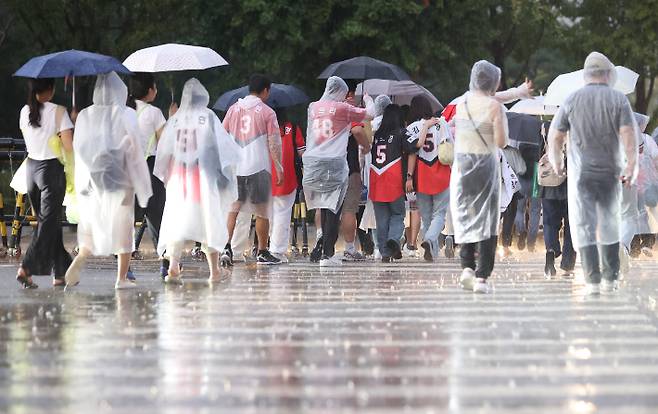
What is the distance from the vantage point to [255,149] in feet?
62.5

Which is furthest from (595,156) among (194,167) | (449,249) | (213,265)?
(449,249)

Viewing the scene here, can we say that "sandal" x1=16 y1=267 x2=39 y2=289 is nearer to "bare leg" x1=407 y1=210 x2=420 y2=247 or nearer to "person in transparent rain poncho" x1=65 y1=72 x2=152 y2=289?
"person in transparent rain poncho" x1=65 y1=72 x2=152 y2=289

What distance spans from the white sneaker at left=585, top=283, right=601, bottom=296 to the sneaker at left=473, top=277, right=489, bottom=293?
85 cm

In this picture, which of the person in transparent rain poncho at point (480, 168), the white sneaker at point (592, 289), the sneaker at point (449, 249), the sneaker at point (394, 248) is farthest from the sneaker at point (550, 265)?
the sneaker at point (449, 249)

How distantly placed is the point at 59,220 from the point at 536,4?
30058 millimetres

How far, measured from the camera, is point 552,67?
81750 millimetres

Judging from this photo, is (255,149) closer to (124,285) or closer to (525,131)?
(124,285)

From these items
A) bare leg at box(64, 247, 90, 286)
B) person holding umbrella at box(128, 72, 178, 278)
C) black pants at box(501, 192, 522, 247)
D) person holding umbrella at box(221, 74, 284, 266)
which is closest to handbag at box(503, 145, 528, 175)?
black pants at box(501, 192, 522, 247)

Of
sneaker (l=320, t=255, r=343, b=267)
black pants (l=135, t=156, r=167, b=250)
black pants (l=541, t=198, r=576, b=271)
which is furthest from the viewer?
sneaker (l=320, t=255, r=343, b=267)

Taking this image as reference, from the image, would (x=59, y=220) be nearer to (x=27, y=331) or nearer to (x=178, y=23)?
(x=27, y=331)

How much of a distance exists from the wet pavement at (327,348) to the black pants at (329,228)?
278cm

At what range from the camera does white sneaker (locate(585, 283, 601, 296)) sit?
1488 cm

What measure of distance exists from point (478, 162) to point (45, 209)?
3771mm

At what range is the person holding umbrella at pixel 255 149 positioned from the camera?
746 inches
